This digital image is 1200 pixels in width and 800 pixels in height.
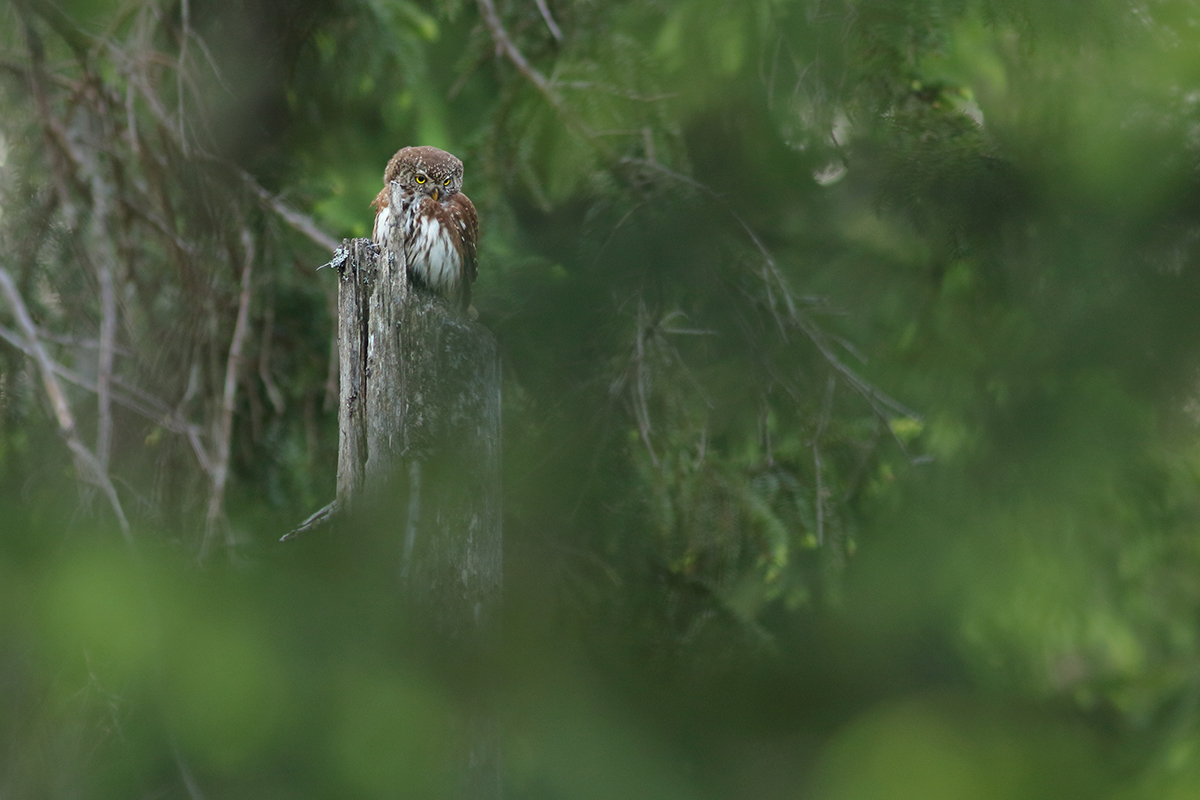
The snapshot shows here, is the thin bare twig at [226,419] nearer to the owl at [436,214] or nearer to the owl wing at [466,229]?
the owl at [436,214]

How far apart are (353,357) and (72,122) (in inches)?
73.6

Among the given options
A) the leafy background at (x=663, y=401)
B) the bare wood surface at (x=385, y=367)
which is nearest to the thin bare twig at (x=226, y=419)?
the leafy background at (x=663, y=401)

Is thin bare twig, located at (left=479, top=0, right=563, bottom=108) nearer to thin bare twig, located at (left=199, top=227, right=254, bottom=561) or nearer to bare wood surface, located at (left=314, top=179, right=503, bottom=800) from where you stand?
thin bare twig, located at (left=199, top=227, right=254, bottom=561)

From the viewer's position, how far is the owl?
6.32 feet

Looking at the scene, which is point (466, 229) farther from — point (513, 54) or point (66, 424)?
point (66, 424)

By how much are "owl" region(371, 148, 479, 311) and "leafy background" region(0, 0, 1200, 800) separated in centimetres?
12

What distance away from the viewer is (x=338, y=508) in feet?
3.52

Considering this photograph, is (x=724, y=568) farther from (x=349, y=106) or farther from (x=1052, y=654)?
(x=349, y=106)

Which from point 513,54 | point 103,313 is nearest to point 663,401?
point 513,54

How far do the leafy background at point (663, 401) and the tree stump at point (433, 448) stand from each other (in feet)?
0.14

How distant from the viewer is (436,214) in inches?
77.5

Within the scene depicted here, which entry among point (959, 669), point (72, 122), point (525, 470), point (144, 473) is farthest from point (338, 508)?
point (72, 122)

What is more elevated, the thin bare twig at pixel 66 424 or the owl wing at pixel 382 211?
the owl wing at pixel 382 211

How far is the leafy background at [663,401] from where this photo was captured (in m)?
0.94
